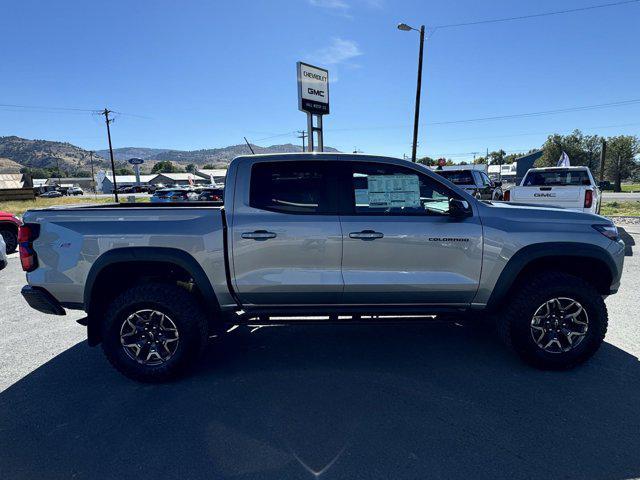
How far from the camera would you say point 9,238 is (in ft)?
31.0

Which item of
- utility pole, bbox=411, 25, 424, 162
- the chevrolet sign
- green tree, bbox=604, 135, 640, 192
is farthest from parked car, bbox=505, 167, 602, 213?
green tree, bbox=604, 135, 640, 192

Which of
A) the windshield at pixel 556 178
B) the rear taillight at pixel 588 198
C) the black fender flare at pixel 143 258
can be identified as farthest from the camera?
the windshield at pixel 556 178

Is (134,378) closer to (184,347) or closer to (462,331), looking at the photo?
(184,347)

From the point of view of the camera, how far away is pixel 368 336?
422cm

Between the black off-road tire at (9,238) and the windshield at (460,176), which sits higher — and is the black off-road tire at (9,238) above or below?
below

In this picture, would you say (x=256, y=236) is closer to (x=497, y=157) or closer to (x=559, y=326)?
(x=559, y=326)

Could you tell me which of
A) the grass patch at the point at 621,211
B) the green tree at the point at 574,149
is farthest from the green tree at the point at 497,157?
the grass patch at the point at 621,211

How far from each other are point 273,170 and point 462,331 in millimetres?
2751

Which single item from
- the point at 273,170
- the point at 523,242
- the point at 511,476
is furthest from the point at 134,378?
the point at 523,242

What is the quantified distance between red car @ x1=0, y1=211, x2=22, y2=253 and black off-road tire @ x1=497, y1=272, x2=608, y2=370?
35.6ft

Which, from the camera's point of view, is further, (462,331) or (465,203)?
(462,331)

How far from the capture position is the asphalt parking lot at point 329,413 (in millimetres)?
2316

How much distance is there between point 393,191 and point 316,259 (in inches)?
36.3

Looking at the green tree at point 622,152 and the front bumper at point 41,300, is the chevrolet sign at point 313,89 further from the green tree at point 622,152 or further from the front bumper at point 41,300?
the green tree at point 622,152
